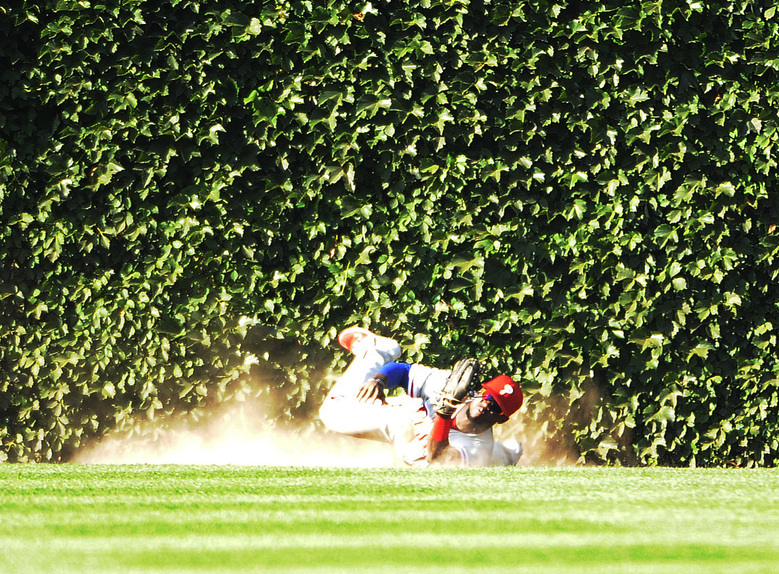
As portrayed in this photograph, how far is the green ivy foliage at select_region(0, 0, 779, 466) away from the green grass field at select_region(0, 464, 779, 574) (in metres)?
1.40

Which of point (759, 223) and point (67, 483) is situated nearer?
point (67, 483)

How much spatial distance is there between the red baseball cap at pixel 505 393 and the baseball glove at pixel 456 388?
137mm

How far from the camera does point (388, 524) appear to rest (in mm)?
2912

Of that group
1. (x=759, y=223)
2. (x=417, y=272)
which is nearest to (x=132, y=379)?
(x=417, y=272)

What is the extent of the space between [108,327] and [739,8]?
459cm

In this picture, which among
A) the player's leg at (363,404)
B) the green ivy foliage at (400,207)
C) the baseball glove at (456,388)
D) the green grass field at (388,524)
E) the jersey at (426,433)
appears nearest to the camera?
the green grass field at (388,524)

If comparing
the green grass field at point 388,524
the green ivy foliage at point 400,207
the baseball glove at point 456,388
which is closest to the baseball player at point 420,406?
the baseball glove at point 456,388

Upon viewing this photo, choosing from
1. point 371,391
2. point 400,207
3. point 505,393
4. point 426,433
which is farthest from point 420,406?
point 400,207

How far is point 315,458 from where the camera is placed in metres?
5.72

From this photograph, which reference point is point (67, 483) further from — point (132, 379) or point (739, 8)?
point (739, 8)

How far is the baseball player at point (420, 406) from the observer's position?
4910 millimetres

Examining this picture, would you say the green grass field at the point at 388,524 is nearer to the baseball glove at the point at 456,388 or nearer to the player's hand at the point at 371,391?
the baseball glove at the point at 456,388

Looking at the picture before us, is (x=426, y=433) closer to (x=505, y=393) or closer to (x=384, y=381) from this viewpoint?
(x=384, y=381)

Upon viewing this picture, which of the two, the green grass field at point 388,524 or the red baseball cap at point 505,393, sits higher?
the red baseball cap at point 505,393
